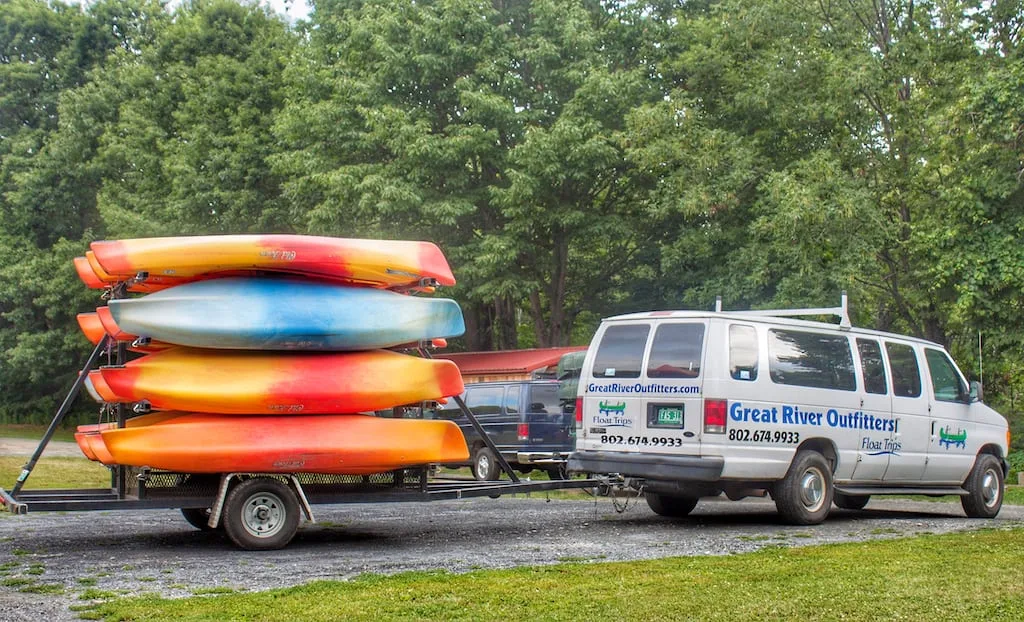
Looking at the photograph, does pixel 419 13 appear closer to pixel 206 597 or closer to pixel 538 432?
pixel 538 432

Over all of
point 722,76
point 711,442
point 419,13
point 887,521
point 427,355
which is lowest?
point 887,521

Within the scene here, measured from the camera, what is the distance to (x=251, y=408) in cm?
1042

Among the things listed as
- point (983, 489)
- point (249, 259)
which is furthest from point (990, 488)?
point (249, 259)

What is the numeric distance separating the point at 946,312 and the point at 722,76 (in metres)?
7.79

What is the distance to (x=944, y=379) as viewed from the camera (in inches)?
559

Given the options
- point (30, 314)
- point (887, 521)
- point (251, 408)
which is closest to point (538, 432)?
point (887, 521)

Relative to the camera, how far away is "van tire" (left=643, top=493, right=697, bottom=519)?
13.8 m

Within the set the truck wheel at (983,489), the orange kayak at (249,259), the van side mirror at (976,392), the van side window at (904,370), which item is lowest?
the truck wheel at (983,489)

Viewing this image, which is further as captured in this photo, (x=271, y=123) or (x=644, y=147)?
(x=271, y=123)

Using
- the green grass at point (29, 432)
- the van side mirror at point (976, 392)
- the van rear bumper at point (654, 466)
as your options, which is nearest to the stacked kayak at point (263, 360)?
the van rear bumper at point (654, 466)

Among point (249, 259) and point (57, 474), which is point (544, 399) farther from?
point (249, 259)

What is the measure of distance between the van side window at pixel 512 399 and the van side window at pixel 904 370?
323 inches

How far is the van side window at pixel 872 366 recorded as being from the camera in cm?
1323

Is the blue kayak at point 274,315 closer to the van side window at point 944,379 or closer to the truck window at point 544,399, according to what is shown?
the van side window at point 944,379
